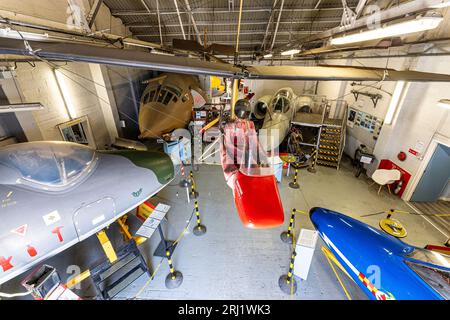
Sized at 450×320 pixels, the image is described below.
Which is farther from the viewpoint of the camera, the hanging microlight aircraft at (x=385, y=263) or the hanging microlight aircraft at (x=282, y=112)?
the hanging microlight aircraft at (x=282, y=112)

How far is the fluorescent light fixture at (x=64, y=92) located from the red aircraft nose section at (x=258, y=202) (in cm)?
699

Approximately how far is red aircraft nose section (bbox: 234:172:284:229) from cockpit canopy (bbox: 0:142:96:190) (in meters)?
3.06

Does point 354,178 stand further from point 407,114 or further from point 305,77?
point 305,77

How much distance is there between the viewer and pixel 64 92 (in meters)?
6.91

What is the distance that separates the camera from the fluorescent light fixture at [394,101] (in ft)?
21.3

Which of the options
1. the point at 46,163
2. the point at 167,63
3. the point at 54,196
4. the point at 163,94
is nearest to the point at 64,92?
the point at 163,94

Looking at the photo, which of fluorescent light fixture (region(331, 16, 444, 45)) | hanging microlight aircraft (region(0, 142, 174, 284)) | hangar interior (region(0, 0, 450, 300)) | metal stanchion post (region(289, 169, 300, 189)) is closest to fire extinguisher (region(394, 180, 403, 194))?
hangar interior (region(0, 0, 450, 300))

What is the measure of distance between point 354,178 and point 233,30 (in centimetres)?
962

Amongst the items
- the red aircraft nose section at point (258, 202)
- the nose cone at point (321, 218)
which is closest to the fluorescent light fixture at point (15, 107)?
the red aircraft nose section at point (258, 202)

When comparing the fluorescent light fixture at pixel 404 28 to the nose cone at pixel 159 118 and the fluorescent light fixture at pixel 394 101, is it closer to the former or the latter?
the fluorescent light fixture at pixel 394 101

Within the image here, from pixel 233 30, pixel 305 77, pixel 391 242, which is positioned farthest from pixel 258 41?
pixel 391 242

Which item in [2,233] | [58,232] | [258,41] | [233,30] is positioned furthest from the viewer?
[258,41]
